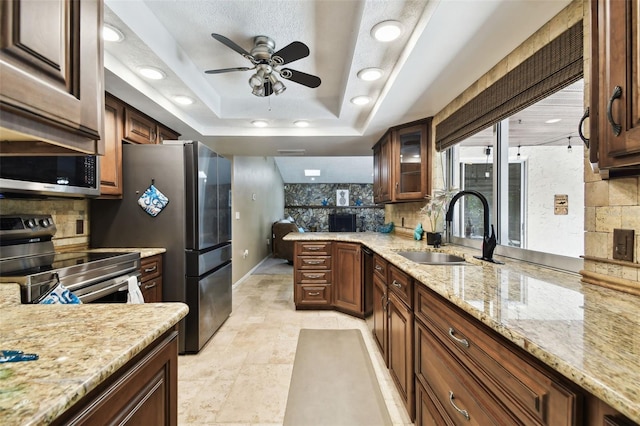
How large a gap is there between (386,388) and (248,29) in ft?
8.52

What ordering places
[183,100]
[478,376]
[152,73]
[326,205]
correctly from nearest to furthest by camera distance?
[478,376]
[152,73]
[183,100]
[326,205]

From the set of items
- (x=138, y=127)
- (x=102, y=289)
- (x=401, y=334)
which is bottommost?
(x=401, y=334)

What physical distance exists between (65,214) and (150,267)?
0.79 m

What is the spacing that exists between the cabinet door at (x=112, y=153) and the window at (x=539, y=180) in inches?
118

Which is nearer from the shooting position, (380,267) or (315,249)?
(380,267)

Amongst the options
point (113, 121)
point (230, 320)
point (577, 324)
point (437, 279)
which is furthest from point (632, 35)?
point (230, 320)

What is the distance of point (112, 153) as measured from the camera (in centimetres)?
225

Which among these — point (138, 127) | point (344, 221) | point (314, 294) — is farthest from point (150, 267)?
point (344, 221)

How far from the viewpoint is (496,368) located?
80 cm

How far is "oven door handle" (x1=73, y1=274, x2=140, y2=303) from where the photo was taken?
1571 millimetres

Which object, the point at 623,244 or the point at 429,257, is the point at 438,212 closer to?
the point at 429,257

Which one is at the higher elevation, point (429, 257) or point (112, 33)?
point (112, 33)

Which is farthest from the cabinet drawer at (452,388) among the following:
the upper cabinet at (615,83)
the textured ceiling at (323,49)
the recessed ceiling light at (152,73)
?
the recessed ceiling light at (152,73)

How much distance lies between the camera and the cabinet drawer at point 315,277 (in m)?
3.30
